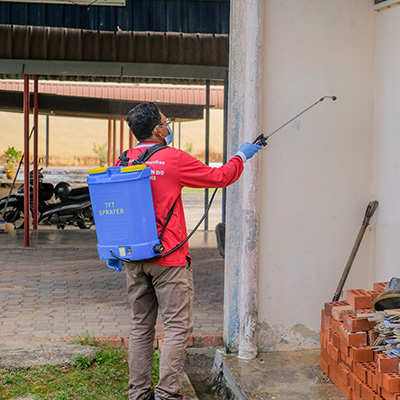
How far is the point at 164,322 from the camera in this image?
429cm

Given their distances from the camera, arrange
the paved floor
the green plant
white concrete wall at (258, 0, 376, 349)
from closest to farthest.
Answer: white concrete wall at (258, 0, 376, 349) → the paved floor → the green plant

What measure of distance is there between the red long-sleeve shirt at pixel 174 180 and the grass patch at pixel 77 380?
1.11 metres

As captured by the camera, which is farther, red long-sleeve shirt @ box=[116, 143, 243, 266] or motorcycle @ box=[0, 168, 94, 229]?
motorcycle @ box=[0, 168, 94, 229]

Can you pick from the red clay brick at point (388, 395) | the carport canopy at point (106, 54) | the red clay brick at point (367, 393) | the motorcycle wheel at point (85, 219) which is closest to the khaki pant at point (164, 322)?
the red clay brick at point (367, 393)

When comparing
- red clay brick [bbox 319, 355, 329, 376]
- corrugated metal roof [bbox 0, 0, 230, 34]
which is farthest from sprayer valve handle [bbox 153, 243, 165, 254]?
corrugated metal roof [bbox 0, 0, 230, 34]

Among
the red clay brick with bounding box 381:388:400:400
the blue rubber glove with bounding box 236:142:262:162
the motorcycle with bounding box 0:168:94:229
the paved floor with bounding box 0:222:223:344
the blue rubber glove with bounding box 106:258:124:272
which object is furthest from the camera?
the motorcycle with bounding box 0:168:94:229

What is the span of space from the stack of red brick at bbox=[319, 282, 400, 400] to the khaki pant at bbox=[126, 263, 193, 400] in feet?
3.18

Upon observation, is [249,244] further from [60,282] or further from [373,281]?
[60,282]

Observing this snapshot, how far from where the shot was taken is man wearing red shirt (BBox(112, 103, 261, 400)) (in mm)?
4133

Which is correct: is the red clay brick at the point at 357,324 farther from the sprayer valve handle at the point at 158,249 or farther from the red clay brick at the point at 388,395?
the sprayer valve handle at the point at 158,249

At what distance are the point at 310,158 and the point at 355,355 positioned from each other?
5.12 feet

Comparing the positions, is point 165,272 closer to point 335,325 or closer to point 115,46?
point 335,325

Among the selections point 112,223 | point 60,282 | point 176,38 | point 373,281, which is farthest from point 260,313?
point 176,38

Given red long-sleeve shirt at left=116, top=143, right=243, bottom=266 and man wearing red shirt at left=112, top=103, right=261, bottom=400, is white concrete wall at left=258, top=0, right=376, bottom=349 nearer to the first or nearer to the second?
man wearing red shirt at left=112, top=103, right=261, bottom=400
